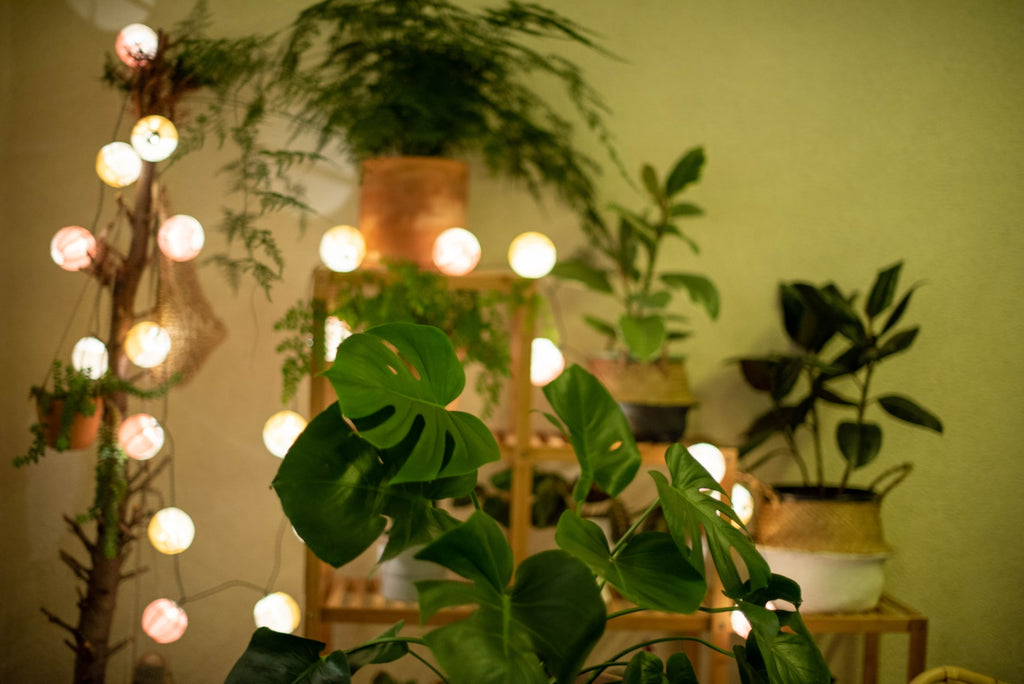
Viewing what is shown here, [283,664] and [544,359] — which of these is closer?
[283,664]

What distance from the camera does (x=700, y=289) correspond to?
68.8 inches

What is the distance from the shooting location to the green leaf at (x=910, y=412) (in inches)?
66.9

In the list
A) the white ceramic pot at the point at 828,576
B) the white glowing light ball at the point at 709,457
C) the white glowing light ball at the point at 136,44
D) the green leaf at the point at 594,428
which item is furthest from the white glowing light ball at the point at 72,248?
the white ceramic pot at the point at 828,576

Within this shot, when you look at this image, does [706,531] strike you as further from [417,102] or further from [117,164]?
[117,164]

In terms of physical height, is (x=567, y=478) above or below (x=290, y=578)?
above

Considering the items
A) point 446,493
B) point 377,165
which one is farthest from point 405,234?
point 446,493

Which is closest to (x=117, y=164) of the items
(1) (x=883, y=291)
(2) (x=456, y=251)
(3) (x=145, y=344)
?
(3) (x=145, y=344)

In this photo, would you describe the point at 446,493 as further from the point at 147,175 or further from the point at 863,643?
the point at 863,643

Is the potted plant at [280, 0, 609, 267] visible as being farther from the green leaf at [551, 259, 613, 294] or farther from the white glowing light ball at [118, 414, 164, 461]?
the white glowing light ball at [118, 414, 164, 461]

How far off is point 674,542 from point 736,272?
1.32m

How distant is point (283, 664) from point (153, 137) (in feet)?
3.53

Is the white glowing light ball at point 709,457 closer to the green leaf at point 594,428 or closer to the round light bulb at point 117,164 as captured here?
the green leaf at point 594,428

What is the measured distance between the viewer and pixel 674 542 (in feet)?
3.09

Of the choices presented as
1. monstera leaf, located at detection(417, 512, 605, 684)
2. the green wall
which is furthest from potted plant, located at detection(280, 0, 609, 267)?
monstera leaf, located at detection(417, 512, 605, 684)
